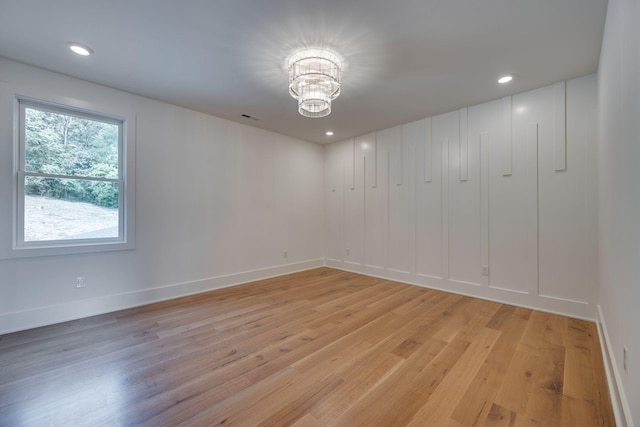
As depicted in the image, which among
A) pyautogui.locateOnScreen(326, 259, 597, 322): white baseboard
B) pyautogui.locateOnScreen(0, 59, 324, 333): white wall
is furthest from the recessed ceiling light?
pyautogui.locateOnScreen(326, 259, 597, 322): white baseboard

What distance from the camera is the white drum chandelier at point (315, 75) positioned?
236 cm

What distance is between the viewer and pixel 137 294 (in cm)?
329

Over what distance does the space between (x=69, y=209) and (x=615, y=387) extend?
495 centimetres

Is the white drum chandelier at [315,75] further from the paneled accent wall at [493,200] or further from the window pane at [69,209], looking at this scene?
the window pane at [69,209]

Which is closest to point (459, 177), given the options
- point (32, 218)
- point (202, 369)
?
point (202, 369)

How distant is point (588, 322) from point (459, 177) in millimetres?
2096

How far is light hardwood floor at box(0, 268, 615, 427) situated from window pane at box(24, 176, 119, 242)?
975 mm

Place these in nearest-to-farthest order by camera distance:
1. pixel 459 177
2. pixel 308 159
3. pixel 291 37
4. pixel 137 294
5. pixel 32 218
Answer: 1. pixel 291 37
2. pixel 32 218
3. pixel 137 294
4. pixel 459 177
5. pixel 308 159

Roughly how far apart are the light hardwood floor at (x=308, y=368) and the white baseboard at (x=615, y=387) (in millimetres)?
58

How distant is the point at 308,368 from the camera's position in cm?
196

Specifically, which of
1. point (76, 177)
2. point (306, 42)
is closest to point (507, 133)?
point (306, 42)

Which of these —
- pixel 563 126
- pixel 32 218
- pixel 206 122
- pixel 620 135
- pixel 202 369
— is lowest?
pixel 202 369

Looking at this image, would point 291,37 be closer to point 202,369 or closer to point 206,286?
point 202,369

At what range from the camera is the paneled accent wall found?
287cm
